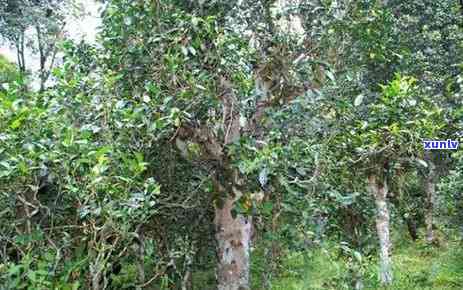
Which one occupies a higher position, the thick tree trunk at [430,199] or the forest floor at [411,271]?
the thick tree trunk at [430,199]

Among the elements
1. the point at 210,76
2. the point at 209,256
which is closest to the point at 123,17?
the point at 210,76

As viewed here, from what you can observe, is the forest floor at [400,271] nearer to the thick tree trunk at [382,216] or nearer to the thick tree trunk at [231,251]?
the thick tree trunk at [382,216]

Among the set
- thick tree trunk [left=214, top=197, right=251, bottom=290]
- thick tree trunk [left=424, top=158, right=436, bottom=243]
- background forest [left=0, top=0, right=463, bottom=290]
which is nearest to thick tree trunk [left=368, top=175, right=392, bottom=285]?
background forest [left=0, top=0, right=463, bottom=290]

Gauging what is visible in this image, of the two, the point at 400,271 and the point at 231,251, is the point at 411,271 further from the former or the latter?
the point at 231,251

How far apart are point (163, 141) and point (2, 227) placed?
38.3 inches

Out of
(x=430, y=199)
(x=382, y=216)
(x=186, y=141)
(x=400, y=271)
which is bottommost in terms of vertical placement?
(x=400, y=271)

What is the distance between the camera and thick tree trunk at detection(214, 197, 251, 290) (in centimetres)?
305

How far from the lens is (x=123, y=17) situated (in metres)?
2.77

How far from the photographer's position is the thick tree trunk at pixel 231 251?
10.0 feet

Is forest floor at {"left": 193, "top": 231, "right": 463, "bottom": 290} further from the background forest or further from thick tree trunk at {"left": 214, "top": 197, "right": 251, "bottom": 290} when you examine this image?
the background forest

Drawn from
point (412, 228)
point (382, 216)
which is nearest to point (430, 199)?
point (412, 228)

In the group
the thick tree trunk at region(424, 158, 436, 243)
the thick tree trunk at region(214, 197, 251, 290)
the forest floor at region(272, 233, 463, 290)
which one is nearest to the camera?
the thick tree trunk at region(214, 197, 251, 290)

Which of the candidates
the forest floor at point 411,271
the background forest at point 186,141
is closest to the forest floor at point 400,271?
the forest floor at point 411,271

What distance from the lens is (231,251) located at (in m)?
3.07
